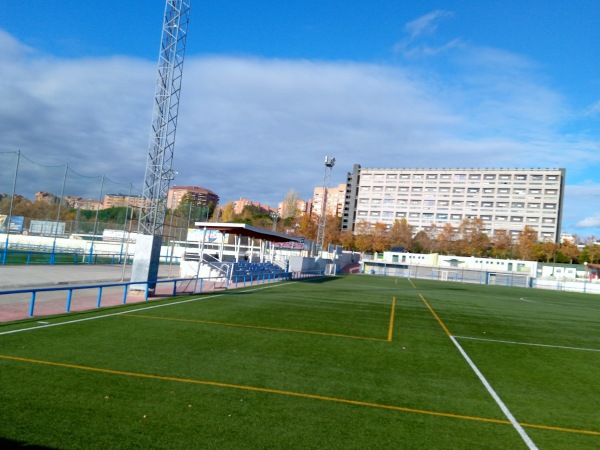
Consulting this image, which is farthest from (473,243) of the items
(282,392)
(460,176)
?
(282,392)

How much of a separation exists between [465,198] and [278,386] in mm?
126387

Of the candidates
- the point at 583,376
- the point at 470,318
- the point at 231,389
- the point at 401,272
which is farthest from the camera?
the point at 401,272

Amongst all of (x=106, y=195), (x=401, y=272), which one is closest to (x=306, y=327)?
(x=106, y=195)

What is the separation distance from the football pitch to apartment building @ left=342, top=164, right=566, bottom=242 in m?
113

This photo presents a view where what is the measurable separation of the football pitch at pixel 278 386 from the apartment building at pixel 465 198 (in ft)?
372

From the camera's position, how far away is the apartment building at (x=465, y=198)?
393 ft

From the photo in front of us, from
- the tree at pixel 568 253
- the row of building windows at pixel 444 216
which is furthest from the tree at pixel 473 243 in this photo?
the tree at pixel 568 253

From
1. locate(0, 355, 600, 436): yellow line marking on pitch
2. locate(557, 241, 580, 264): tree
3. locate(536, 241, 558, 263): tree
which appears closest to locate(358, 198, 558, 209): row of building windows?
locate(557, 241, 580, 264): tree

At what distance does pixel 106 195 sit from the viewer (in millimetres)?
40062

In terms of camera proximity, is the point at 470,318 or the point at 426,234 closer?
the point at 470,318

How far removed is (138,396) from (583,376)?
9832 millimetres

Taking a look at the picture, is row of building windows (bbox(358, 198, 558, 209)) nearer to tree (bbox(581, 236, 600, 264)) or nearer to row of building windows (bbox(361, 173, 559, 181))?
row of building windows (bbox(361, 173, 559, 181))

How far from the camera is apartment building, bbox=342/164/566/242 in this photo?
120 metres

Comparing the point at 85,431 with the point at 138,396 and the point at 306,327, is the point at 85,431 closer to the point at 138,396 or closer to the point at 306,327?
the point at 138,396
